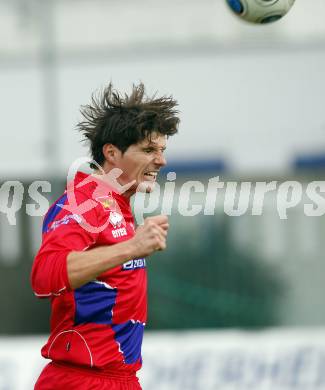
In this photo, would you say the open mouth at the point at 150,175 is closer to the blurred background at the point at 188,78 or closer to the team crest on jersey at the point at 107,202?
the team crest on jersey at the point at 107,202

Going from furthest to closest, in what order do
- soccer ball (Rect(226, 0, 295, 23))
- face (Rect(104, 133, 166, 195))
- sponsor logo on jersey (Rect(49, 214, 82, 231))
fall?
soccer ball (Rect(226, 0, 295, 23)), face (Rect(104, 133, 166, 195)), sponsor logo on jersey (Rect(49, 214, 82, 231))

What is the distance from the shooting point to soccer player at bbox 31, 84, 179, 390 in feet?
14.9

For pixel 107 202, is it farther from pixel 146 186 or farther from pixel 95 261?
pixel 95 261

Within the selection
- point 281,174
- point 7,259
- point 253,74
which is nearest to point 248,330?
point 7,259

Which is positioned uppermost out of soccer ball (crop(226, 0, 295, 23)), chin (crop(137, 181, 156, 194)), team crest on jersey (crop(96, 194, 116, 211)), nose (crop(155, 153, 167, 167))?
soccer ball (crop(226, 0, 295, 23))

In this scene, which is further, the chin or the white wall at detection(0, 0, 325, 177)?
the white wall at detection(0, 0, 325, 177)

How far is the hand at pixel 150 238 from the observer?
418 cm

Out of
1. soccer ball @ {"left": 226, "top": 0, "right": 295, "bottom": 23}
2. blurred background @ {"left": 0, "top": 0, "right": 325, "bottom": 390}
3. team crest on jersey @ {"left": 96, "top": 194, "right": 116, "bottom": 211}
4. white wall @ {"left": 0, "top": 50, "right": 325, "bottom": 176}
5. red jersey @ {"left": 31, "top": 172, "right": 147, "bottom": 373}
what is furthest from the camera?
white wall @ {"left": 0, "top": 50, "right": 325, "bottom": 176}

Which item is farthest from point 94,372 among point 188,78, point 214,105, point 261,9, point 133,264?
point 188,78

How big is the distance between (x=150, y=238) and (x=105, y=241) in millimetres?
549

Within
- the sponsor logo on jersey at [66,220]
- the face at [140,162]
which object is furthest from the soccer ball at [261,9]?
the sponsor logo on jersey at [66,220]

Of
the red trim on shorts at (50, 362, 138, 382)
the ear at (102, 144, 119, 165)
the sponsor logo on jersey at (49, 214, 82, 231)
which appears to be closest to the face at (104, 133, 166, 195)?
the ear at (102, 144, 119, 165)

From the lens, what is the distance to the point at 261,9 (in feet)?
19.4

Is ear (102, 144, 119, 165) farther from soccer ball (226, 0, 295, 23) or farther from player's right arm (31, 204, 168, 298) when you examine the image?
soccer ball (226, 0, 295, 23)
